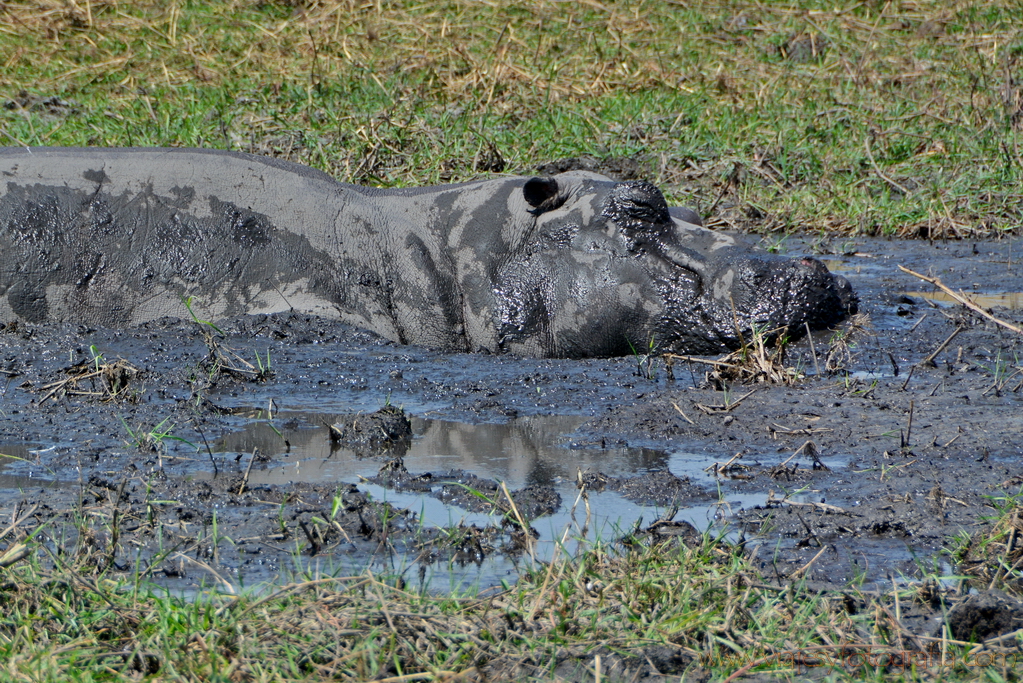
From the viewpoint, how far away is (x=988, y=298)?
6508 mm

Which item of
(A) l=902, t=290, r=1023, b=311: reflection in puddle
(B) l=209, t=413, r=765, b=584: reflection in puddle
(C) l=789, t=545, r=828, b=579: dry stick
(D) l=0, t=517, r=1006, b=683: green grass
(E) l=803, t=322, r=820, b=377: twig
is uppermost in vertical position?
(D) l=0, t=517, r=1006, b=683: green grass

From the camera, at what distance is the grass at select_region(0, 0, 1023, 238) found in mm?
8453

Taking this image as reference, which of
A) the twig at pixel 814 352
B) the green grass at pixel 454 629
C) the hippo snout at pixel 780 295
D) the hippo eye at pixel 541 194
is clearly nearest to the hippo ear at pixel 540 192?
the hippo eye at pixel 541 194

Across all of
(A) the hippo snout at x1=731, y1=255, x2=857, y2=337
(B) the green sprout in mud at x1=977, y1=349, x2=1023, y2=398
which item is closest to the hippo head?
(A) the hippo snout at x1=731, y1=255, x2=857, y2=337

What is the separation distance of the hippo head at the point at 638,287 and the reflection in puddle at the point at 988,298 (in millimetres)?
1034

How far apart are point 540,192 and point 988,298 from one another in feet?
7.83

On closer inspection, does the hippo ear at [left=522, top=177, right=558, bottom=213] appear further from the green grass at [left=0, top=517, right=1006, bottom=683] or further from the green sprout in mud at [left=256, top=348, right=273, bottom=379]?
the green grass at [left=0, top=517, right=1006, bottom=683]

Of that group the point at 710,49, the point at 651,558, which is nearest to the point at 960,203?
the point at 710,49

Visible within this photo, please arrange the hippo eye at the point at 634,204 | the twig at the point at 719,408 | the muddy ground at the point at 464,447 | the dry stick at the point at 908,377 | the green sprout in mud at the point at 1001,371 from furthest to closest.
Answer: the hippo eye at the point at 634,204 < the dry stick at the point at 908,377 < the green sprout in mud at the point at 1001,371 < the twig at the point at 719,408 < the muddy ground at the point at 464,447

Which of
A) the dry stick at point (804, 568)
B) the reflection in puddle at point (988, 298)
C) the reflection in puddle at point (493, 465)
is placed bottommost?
the reflection in puddle at point (988, 298)

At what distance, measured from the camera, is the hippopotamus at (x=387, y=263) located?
554cm

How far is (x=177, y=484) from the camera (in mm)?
3605

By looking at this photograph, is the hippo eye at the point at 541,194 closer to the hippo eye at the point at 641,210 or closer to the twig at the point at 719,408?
the hippo eye at the point at 641,210

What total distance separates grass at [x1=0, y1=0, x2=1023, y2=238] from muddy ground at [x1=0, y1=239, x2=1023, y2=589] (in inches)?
104
